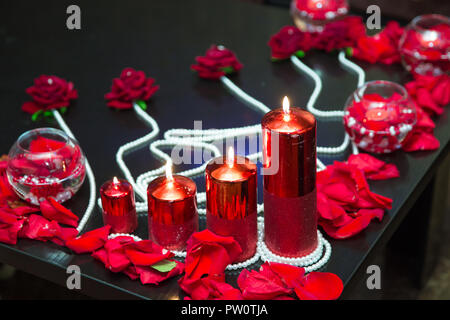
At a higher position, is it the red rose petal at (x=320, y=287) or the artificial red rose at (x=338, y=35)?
the artificial red rose at (x=338, y=35)

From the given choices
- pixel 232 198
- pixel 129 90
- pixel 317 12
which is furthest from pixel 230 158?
pixel 317 12

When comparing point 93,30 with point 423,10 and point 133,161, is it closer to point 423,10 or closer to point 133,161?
point 133,161

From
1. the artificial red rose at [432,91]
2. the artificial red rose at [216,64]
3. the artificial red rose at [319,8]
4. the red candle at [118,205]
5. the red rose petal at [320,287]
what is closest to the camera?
the red rose petal at [320,287]

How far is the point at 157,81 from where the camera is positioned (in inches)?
61.5

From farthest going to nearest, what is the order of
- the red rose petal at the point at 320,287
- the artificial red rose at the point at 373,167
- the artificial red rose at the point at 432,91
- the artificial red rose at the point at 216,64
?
the artificial red rose at the point at 216,64 < the artificial red rose at the point at 432,91 < the artificial red rose at the point at 373,167 < the red rose petal at the point at 320,287

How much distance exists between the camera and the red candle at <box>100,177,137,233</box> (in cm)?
101

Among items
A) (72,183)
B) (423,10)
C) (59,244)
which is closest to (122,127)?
(72,183)

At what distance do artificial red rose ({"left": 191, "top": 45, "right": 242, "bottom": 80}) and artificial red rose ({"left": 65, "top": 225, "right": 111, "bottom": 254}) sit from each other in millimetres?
644

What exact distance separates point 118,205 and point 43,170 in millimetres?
159

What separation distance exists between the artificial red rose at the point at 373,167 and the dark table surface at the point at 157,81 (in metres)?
0.02

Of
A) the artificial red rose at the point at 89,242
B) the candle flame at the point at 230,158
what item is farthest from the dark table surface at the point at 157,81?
the candle flame at the point at 230,158

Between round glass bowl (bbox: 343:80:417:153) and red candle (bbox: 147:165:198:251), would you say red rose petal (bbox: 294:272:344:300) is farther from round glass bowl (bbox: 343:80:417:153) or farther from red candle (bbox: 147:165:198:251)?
round glass bowl (bbox: 343:80:417:153)

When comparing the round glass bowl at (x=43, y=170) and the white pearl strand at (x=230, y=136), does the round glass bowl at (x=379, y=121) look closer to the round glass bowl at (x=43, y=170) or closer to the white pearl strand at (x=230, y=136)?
the white pearl strand at (x=230, y=136)

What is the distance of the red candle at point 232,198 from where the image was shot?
92 cm
